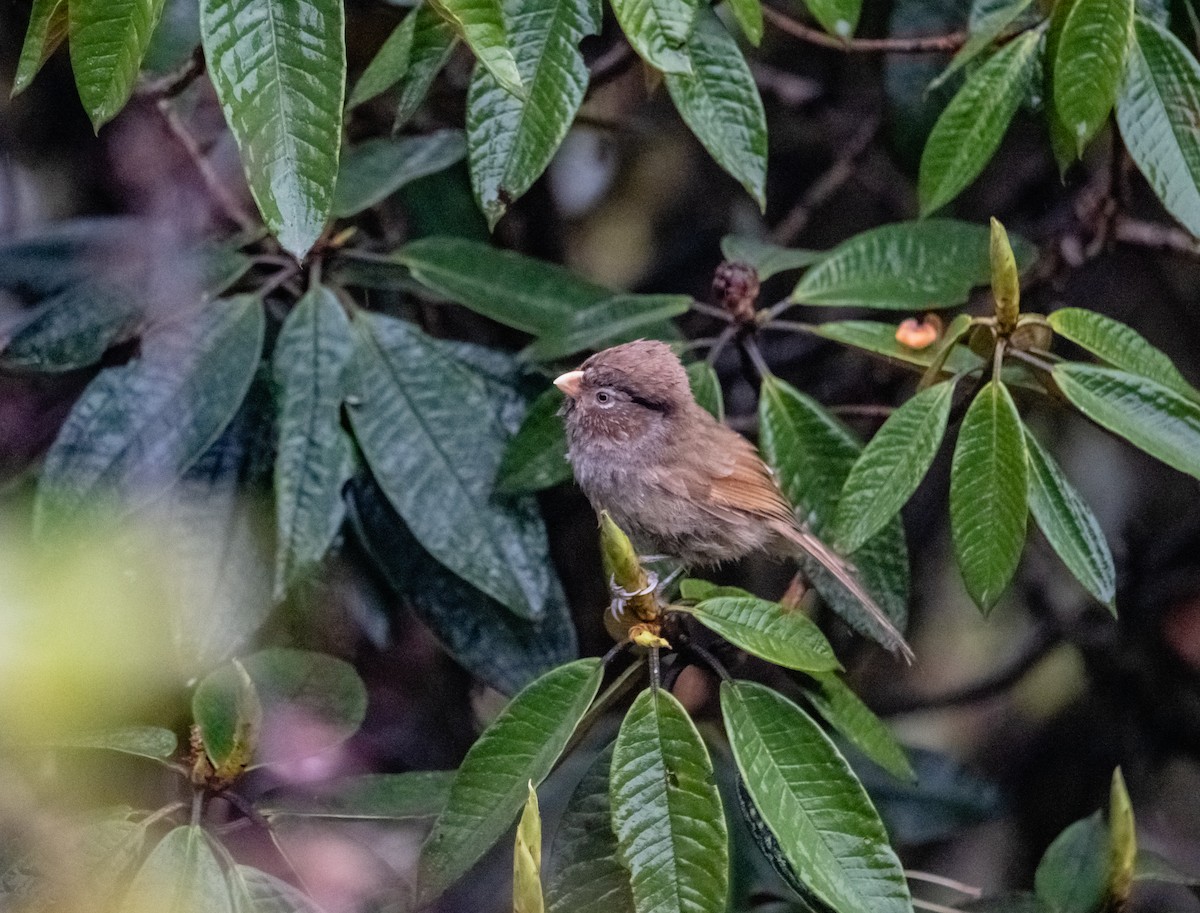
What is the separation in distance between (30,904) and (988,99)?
1.79m

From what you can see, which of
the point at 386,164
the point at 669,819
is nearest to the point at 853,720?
the point at 669,819

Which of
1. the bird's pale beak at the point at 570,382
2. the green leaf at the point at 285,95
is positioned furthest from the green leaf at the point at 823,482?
the green leaf at the point at 285,95

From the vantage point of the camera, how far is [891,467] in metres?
1.96

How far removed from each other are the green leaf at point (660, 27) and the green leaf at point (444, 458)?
89 cm

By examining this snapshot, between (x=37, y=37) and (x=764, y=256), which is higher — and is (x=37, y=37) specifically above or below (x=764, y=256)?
above

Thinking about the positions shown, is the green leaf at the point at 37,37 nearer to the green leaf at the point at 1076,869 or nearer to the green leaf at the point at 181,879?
the green leaf at the point at 181,879

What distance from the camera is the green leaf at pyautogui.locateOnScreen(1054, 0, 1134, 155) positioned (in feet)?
6.24

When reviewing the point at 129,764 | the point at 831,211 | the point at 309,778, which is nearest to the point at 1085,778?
the point at 831,211

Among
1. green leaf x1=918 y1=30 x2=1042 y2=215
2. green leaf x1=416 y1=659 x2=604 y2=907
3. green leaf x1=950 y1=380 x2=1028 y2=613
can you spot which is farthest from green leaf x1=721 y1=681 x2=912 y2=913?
green leaf x1=918 y1=30 x2=1042 y2=215

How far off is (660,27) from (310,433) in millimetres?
969

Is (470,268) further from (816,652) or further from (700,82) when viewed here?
(816,652)

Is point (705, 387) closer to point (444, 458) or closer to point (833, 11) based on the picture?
point (444, 458)

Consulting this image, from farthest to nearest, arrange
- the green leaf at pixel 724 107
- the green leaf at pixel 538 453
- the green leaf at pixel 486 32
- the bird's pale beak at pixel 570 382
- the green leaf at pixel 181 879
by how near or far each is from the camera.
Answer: the bird's pale beak at pixel 570 382 → the green leaf at pixel 538 453 → the green leaf at pixel 724 107 → the green leaf at pixel 181 879 → the green leaf at pixel 486 32

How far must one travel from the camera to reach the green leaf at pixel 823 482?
2283 millimetres
